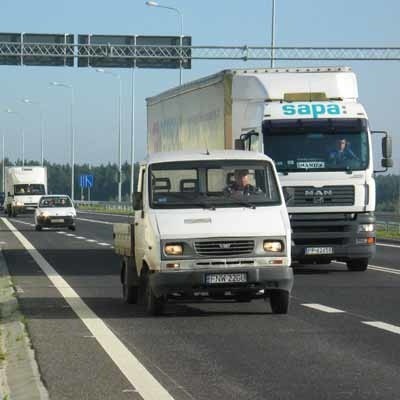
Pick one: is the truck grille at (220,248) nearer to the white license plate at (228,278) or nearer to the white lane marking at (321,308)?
the white license plate at (228,278)

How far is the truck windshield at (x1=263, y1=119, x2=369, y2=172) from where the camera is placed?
2289cm

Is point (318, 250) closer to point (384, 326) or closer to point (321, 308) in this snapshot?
point (321, 308)

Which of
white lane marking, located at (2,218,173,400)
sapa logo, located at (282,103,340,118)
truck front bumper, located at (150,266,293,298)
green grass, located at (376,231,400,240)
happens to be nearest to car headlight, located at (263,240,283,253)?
truck front bumper, located at (150,266,293,298)

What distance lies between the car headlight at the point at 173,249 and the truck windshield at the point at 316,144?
780cm

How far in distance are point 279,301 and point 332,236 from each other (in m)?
8.08

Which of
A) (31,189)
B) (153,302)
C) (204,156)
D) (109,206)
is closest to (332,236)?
(204,156)

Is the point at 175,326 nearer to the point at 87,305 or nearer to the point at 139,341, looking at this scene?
the point at 139,341

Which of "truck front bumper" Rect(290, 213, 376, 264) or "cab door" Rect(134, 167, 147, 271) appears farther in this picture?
"truck front bumper" Rect(290, 213, 376, 264)

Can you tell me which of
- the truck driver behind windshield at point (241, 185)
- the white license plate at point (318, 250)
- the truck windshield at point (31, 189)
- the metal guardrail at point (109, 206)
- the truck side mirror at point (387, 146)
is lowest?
the metal guardrail at point (109, 206)

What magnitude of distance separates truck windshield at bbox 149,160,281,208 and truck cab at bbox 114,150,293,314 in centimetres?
1

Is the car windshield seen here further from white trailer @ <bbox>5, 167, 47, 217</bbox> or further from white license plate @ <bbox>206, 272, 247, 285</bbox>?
white license plate @ <bbox>206, 272, 247, 285</bbox>

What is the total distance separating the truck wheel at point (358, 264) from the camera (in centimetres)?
2461

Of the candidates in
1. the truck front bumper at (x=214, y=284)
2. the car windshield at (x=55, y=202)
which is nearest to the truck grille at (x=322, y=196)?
the truck front bumper at (x=214, y=284)

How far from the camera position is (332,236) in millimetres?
23641
